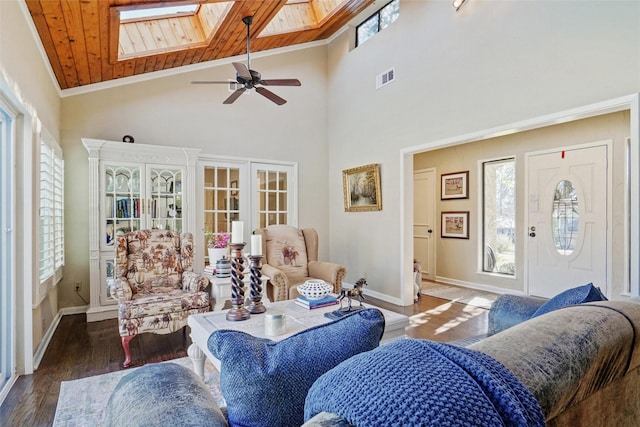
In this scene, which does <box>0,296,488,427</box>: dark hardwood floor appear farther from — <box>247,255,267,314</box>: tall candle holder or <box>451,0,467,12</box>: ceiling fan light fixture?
<box>451,0,467,12</box>: ceiling fan light fixture

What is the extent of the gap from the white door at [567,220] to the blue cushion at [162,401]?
16.0 feet

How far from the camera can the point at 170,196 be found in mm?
4527

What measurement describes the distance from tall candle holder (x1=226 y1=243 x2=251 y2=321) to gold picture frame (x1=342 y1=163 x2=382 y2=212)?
317 centimetres

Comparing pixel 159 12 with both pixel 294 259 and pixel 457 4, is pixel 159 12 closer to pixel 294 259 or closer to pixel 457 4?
pixel 294 259

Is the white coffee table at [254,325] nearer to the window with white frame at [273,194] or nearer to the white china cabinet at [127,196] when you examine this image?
the white china cabinet at [127,196]

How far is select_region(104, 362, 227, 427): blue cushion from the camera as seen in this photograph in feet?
2.42

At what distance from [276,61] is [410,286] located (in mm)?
4070

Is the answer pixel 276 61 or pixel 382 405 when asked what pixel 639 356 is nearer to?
pixel 382 405

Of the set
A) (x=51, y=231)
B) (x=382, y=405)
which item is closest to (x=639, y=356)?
(x=382, y=405)

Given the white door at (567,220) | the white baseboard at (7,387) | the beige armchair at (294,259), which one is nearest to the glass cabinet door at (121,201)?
the beige armchair at (294,259)

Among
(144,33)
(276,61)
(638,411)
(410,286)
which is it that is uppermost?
(276,61)

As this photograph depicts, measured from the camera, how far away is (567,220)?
4527 millimetres

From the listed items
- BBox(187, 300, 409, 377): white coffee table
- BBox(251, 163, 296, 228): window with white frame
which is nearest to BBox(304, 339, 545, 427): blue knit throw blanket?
BBox(187, 300, 409, 377): white coffee table

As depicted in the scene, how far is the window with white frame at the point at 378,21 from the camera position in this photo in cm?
494
